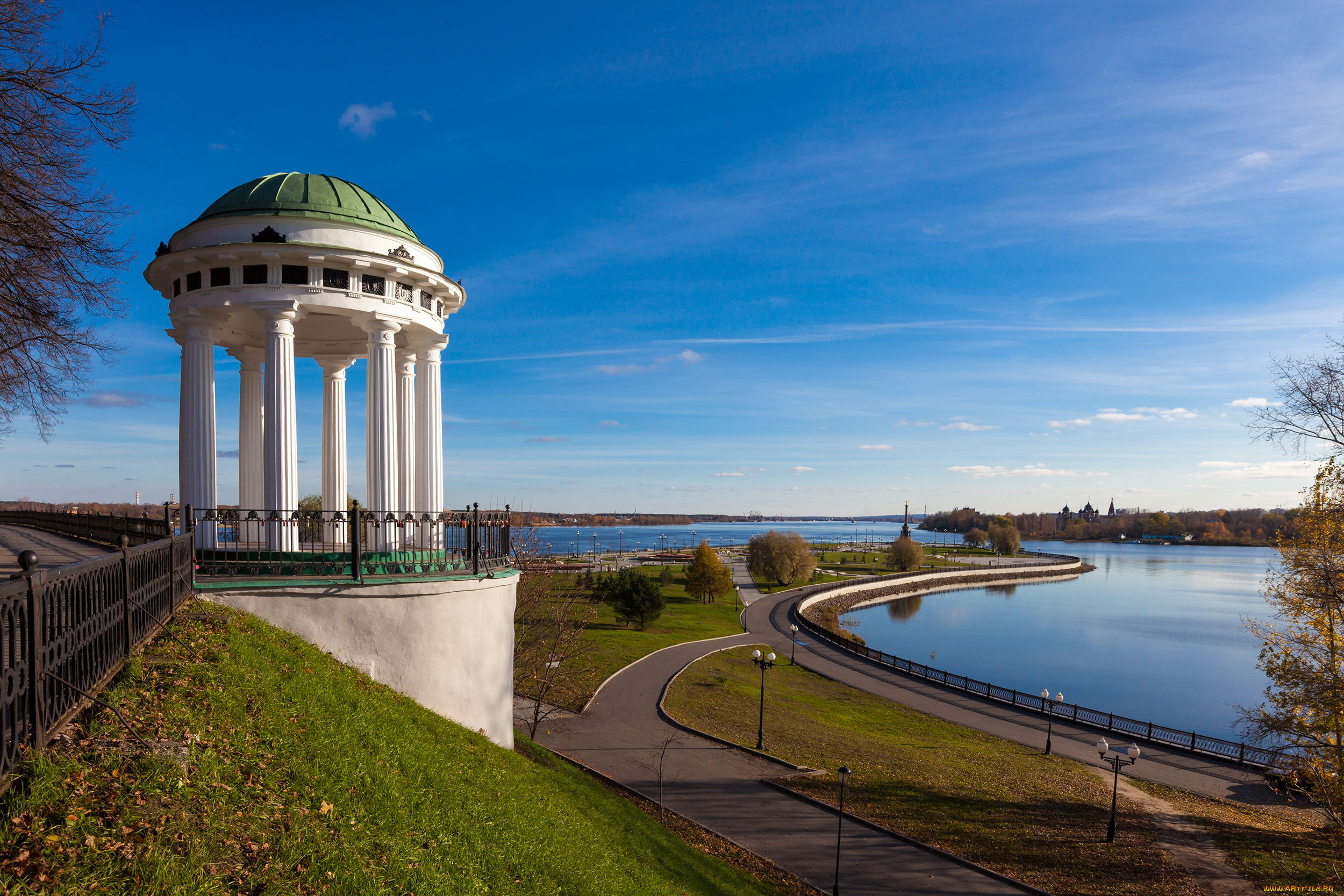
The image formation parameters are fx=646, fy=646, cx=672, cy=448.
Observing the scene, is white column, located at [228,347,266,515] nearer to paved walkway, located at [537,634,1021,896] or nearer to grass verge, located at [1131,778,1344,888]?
paved walkway, located at [537,634,1021,896]

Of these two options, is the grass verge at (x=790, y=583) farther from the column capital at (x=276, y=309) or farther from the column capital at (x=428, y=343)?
the column capital at (x=276, y=309)

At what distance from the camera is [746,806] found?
61.0 ft

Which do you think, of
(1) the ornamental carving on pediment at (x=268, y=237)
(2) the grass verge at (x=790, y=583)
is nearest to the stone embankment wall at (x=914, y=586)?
(2) the grass verge at (x=790, y=583)

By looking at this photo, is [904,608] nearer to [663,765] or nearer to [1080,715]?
[1080,715]

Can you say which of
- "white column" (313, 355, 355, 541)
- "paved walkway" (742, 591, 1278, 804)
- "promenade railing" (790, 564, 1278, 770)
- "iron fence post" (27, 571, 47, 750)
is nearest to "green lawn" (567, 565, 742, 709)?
"paved walkway" (742, 591, 1278, 804)

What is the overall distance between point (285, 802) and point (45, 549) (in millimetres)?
15136

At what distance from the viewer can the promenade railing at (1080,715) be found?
27.4 meters

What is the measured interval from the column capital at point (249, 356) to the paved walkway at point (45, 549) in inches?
193

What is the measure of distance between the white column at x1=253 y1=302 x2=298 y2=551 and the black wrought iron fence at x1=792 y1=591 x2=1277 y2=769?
88.2ft

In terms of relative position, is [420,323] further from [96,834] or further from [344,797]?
[96,834]

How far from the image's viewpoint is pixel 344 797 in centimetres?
616

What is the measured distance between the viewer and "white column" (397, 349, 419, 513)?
14641 millimetres

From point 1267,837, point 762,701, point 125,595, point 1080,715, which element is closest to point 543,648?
point 762,701

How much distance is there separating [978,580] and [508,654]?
363ft
